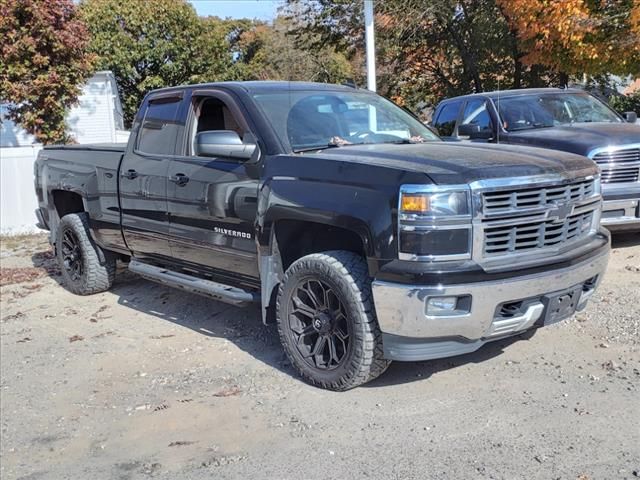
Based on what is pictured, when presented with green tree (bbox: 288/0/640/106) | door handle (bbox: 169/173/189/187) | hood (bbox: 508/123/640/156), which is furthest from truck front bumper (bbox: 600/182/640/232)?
green tree (bbox: 288/0/640/106)

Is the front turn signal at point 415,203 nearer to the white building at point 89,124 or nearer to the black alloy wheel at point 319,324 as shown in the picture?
the black alloy wheel at point 319,324

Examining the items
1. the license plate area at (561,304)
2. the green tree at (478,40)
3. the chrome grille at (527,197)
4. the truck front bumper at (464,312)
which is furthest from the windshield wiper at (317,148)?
the green tree at (478,40)

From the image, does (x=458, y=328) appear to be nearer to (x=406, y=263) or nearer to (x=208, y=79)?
(x=406, y=263)

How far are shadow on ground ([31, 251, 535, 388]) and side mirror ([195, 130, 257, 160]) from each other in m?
1.59

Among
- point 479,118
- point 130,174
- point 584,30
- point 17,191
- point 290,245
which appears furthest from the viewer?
point 17,191

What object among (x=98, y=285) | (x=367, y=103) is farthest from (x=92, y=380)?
(x=367, y=103)

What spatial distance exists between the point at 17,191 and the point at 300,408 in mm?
9961

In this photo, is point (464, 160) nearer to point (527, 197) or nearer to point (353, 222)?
point (527, 197)

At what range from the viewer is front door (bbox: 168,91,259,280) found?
5.00m

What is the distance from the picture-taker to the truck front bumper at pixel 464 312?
385 cm

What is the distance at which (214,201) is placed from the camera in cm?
522

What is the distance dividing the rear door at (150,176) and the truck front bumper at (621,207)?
4.48 m

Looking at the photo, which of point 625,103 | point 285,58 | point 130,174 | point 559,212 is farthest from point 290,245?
point 285,58

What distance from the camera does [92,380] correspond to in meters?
5.18
